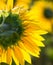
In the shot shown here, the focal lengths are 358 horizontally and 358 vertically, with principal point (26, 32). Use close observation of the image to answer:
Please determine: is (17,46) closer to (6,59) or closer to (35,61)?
(6,59)

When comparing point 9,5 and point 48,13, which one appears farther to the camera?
point 48,13

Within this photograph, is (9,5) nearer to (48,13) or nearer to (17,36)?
(17,36)

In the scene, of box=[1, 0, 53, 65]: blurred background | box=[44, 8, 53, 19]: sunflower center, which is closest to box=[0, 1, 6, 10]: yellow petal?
box=[1, 0, 53, 65]: blurred background

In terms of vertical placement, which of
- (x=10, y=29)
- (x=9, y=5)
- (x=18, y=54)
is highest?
(x=9, y=5)

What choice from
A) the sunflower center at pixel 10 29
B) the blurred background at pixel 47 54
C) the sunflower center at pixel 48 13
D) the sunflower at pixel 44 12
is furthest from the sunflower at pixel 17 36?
the sunflower center at pixel 48 13

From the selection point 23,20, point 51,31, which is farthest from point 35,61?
point 23,20

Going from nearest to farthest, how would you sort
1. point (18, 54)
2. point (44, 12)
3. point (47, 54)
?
point (18, 54) → point (47, 54) → point (44, 12)

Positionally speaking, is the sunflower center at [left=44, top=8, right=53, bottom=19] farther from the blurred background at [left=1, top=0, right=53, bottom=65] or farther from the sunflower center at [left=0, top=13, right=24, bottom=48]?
the sunflower center at [left=0, top=13, right=24, bottom=48]

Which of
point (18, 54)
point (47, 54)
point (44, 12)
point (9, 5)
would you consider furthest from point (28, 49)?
point (44, 12)
